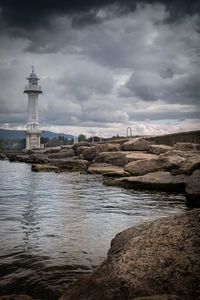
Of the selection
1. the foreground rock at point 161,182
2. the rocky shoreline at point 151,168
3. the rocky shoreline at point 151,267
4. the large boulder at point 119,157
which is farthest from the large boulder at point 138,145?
the rocky shoreline at point 151,267

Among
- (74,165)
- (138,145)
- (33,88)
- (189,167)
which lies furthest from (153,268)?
(33,88)

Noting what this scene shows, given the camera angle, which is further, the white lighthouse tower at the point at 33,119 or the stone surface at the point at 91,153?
the white lighthouse tower at the point at 33,119

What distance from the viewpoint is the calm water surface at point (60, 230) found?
139 inches

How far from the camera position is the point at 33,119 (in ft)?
264

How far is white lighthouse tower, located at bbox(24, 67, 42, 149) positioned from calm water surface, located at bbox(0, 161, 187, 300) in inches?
2816

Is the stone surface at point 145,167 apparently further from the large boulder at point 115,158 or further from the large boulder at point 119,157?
the large boulder at point 115,158

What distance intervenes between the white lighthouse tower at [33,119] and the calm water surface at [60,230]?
7152 centimetres

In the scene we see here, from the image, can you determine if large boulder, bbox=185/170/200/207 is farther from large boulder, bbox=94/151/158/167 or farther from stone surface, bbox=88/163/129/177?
large boulder, bbox=94/151/158/167

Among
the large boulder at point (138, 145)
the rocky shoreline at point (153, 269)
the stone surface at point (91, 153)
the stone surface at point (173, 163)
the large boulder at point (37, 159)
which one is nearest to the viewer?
the rocky shoreline at point (153, 269)

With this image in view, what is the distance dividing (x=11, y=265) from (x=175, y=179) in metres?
8.67

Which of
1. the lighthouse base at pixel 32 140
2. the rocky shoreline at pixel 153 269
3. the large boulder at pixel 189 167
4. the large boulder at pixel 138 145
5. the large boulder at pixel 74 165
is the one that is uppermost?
the lighthouse base at pixel 32 140

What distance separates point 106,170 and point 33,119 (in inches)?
2606

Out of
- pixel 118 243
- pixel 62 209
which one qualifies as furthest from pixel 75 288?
pixel 62 209

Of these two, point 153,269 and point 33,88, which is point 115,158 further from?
point 33,88
